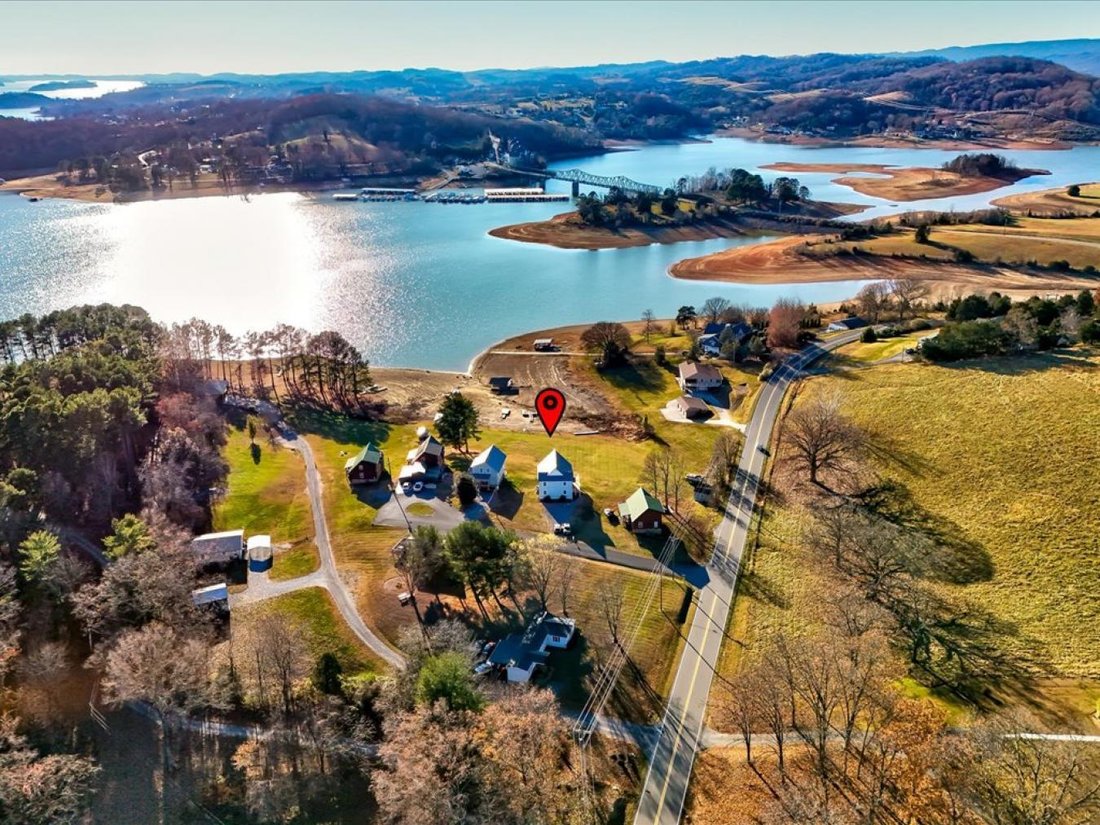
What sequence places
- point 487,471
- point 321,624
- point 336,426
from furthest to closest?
point 336,426, point 487,471, point 321,624

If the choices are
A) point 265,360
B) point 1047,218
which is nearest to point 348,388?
point 265,360

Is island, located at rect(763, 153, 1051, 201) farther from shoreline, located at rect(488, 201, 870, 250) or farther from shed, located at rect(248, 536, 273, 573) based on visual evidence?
shed, located at rect(248, 536, 273, 573)

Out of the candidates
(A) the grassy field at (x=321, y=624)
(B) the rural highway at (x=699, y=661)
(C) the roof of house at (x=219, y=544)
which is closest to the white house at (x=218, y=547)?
(C) the roof of house at (x=219, y=544)

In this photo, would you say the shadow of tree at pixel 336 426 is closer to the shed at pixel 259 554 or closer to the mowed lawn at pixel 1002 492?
the shed at pixel 259 554

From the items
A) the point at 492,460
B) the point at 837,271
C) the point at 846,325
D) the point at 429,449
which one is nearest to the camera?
the point at 492,460

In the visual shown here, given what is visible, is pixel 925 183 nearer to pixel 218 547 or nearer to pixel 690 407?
pixel 690 407

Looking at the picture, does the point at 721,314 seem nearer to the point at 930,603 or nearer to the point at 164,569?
the point at 930,603

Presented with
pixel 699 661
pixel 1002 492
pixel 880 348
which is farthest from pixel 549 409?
pixel 880 348
